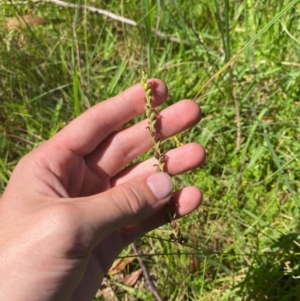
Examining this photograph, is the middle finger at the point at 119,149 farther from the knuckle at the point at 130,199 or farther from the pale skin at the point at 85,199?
the knuckle at the point at 130,199

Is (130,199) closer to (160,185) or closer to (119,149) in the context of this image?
(160,185)

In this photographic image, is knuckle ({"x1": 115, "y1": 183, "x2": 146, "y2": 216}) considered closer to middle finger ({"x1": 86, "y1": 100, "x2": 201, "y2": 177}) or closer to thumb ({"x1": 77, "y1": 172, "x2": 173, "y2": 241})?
thumb ({"x1": 77, "y1": 172, "x2": 173, "y2": 241})

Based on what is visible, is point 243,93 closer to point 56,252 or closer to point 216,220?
point 216,220

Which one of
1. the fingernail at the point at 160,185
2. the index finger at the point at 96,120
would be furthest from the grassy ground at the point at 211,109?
the fingernail at the point at 160,185

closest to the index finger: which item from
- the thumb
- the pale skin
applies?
the pale skin

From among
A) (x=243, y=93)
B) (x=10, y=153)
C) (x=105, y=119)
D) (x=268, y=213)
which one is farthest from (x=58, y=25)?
(x=268, y=213)

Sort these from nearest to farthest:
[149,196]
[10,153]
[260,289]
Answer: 1. [149,196]
2. [260,289]
3. [10,153]

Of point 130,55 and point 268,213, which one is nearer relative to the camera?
point 268,213

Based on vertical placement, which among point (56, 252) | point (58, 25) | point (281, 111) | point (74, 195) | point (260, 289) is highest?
point (58, 25)

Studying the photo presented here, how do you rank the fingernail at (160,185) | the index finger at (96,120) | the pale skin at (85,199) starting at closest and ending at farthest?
the pale skin at (85,199), the fingernail at (160,185), the index finger at (96,120)
